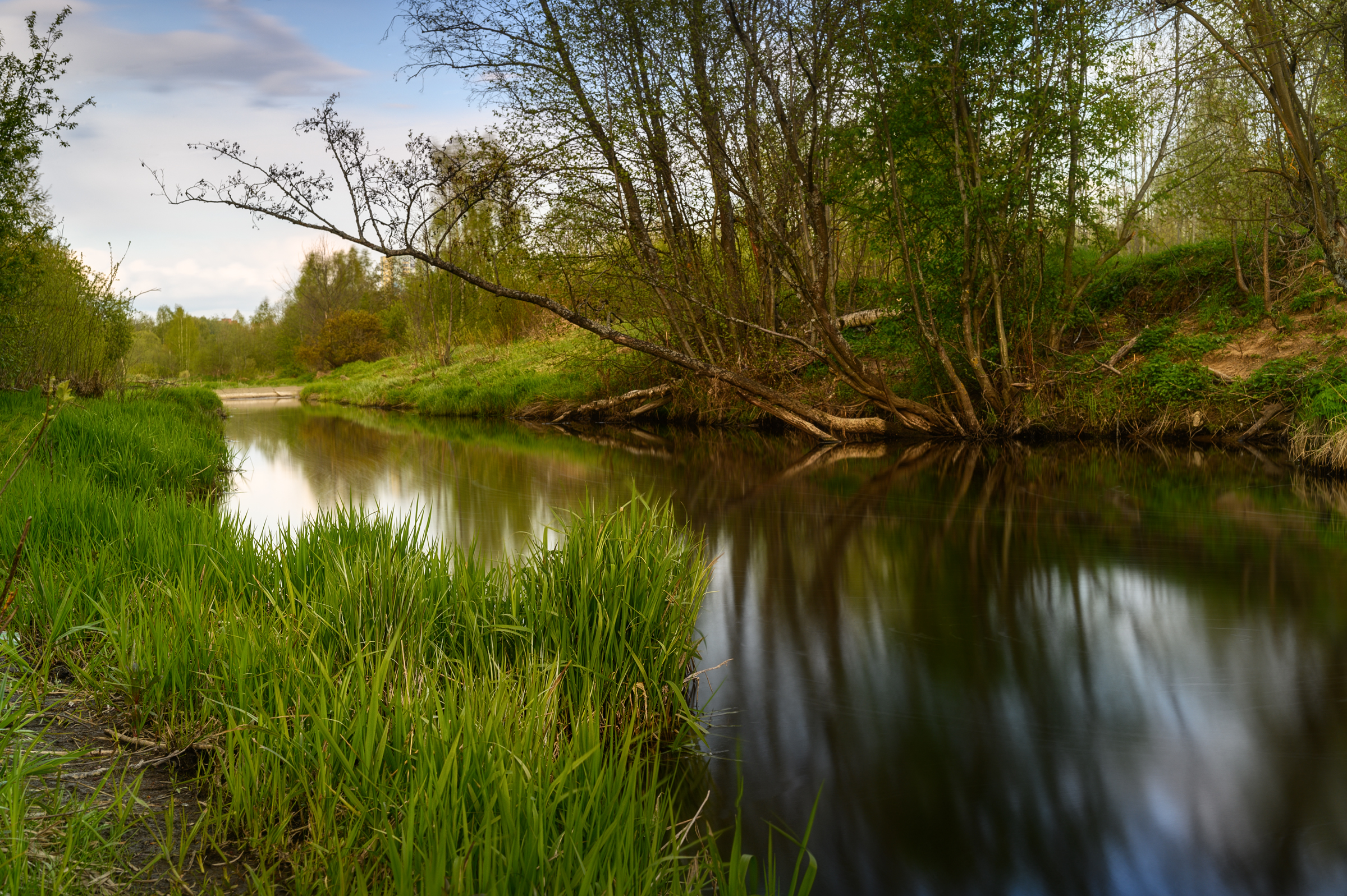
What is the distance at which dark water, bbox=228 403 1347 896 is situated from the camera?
306 cm

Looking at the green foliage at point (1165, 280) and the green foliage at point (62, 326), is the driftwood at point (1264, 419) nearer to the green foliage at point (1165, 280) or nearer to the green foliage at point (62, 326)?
the green foliage at point (1165, 280)

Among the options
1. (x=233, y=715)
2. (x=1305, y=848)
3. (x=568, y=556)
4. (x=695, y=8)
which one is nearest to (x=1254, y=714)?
(x=1305, y=848)

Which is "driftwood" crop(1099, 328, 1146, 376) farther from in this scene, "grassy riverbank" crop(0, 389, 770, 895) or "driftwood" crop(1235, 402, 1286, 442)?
"grassy riverbank" crop(0, 389, 770, 895)

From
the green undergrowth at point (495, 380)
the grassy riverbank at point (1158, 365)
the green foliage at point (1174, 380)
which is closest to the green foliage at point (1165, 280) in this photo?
the grassy riverbank at point (1158, 365)

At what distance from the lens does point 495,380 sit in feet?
81.4

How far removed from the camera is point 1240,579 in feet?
21.0

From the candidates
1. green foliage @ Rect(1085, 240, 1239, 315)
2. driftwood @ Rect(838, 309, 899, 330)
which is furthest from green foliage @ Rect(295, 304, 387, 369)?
green foliage @ Rect(1085, 240, 1239, 315)

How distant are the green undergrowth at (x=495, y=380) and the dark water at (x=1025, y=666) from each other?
342 inches

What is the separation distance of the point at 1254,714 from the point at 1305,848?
1267 mm

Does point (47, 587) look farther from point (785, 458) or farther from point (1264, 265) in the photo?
point (1264, 265)

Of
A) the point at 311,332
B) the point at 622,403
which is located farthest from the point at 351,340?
the point at 622,403

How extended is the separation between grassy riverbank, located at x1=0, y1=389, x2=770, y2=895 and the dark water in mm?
571

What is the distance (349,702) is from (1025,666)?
3.63 metres

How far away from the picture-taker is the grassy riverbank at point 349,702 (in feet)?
6.87
